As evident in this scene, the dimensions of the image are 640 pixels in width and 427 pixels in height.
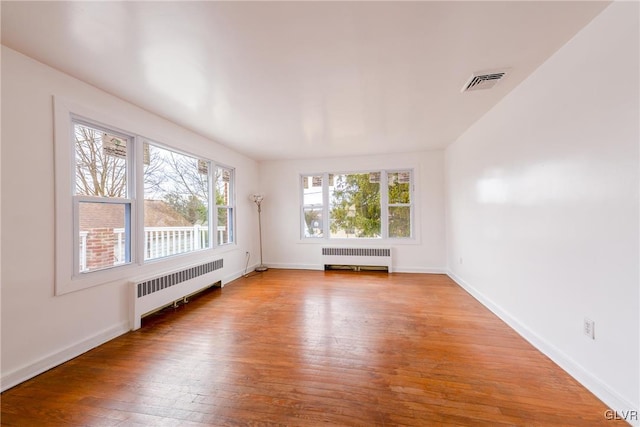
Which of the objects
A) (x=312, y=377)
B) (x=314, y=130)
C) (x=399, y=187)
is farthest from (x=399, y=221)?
(x=312, y=377)

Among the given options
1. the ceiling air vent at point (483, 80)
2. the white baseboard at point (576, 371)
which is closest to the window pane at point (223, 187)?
the ceiling air vent at point (483, 80)

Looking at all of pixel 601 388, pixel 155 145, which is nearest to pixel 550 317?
pixel 601 388

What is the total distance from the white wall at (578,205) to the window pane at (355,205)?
8.49ft

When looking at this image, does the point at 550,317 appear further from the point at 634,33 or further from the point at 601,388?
the point at 634,33

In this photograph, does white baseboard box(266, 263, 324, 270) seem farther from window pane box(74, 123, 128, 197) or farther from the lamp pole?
window pane box(74, 123, 128, 197)

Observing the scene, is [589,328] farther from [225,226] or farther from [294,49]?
[225,226]

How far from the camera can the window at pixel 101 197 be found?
90.8 inches

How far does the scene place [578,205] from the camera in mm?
1739

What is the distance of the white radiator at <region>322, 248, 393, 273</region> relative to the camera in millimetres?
5090

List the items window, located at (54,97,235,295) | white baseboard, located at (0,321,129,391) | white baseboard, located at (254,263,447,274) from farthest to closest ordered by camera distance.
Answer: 1. white baseboard, located at (254,263,447,274)
2. window, located at (54,97,235,295)
3. white baseboard, located at (0,321,129,391)

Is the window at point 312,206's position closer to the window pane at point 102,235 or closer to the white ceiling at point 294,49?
the white ceiling at point 294,49

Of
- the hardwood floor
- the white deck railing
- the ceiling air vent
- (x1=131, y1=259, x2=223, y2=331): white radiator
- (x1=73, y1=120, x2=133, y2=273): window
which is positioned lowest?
the hardwood floor

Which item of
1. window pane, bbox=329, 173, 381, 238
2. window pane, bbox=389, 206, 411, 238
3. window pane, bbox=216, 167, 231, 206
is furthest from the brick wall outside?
window pane, bbox=389, 206, 411, 238

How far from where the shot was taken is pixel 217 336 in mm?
2496
